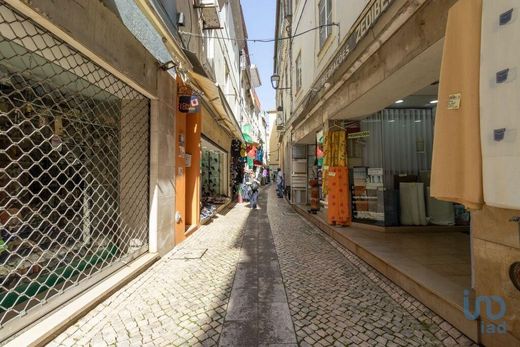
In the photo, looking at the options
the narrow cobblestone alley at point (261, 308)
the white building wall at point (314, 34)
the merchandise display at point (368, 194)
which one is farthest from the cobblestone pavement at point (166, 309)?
the white building wall at point (314, 34)

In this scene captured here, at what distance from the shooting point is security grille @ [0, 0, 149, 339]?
9.29 feet

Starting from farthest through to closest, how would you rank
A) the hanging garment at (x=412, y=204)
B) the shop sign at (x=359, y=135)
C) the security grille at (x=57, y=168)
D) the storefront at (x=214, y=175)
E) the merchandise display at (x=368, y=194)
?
the storefront at (x=214, y=175)
the shop sign at (x=359, y=135)
the merchandise display at (x=368, y=194)
the hanging garment at (x=412, y=204)
the security grille at (x=57, y=168)

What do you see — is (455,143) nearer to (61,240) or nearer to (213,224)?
(61,240)

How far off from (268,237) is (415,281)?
4030 millimetres

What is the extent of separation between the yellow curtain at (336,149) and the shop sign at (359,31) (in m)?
1.49

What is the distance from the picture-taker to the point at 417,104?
6750 millimetres

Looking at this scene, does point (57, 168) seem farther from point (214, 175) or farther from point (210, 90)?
point (214, 175)

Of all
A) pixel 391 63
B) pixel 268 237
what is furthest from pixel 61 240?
pixel 391 63

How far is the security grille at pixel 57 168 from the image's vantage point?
9.29ft

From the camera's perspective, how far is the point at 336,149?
7223 millimetres

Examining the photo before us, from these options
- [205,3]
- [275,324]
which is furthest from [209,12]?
[275,324]

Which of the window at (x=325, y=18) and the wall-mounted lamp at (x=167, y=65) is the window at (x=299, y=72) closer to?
the window at (x=325, y=18)

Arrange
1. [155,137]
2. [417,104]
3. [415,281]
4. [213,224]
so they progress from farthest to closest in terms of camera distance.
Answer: [213,224]
[417,104]
[155,137]
[415,281]

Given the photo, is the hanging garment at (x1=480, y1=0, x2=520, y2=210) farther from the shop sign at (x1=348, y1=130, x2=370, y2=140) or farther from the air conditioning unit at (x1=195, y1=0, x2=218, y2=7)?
the air conditioning unit at (x1=195, y1=0, x2=218, y2=7)
